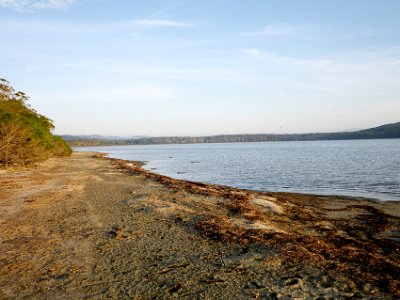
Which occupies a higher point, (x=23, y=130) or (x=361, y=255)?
(x=23, y=130)

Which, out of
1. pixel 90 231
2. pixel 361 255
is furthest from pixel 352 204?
pixel 90 231

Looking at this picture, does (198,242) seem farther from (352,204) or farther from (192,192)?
(352,204)

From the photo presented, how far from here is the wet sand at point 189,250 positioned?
7207mm

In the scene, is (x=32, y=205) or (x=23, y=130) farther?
(x=23, y=130)

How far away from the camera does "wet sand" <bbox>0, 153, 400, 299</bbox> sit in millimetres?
7207

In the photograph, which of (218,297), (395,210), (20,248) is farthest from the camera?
(395,210)

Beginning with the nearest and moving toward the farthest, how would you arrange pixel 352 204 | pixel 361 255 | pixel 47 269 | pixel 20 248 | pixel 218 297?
pixel 218 297, pixel 47 269, pixel 361 255, pixel 20 248, pixel 352 204

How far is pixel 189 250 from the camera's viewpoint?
9.84m

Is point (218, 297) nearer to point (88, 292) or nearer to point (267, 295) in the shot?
point (267, 295)

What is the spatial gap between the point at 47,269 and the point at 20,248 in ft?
7.59

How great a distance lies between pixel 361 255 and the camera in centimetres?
942

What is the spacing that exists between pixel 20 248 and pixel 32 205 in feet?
22.6

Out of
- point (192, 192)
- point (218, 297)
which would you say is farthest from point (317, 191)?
point (218, 297)

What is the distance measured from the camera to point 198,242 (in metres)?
10.6
